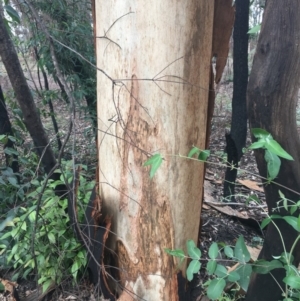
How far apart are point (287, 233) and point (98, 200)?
889 millimetres

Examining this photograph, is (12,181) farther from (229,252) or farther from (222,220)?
(229,252)

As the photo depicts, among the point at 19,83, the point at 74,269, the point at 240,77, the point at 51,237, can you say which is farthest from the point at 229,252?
the point at 240,77

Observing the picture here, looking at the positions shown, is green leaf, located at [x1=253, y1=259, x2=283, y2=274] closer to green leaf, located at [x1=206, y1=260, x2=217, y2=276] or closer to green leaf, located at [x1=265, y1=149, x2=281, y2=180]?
green leaf, located at [x1=206, y1=260, x2=217, y2=276]

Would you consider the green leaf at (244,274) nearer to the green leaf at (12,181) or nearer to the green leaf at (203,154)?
the green leaf at (203,154)

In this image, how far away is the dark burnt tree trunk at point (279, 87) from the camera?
128 centimetres

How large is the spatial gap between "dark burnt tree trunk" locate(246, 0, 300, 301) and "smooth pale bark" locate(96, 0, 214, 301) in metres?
0.26

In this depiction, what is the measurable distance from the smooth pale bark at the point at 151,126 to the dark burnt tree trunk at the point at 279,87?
0.86ft

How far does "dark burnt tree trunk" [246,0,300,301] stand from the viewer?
128cm

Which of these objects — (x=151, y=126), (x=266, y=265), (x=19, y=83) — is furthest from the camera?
(x=19, y=83)

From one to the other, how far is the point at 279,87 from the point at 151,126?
53 centimetres

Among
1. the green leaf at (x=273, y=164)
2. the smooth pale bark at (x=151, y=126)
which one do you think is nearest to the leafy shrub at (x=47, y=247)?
the smooth pale bark at (x=151, y=126)

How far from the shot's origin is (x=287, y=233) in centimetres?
145

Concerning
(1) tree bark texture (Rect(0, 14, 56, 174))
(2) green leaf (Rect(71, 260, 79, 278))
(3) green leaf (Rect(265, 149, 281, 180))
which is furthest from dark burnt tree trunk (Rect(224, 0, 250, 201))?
(3) green leaf (Rect(265, 149, 281, 180))

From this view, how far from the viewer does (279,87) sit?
1.31 meters
